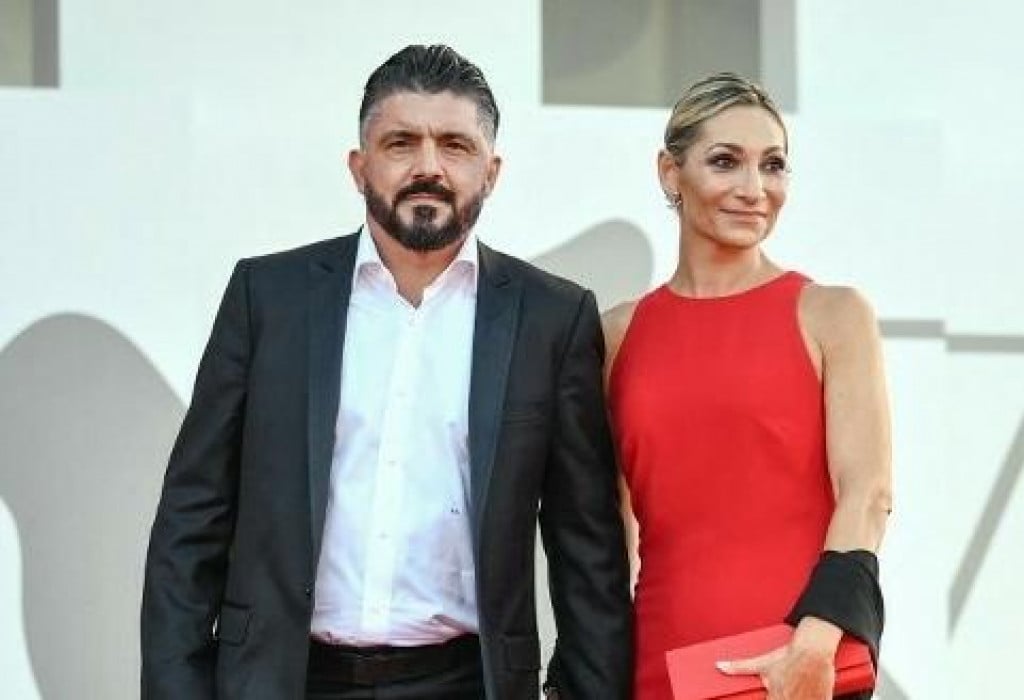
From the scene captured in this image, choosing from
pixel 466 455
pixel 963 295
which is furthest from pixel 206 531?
pixel 963 295

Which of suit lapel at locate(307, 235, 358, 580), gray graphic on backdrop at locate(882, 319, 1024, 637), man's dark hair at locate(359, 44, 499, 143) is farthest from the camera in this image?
gray graphic on backdrop at locate(882, 319, 1024, 637)

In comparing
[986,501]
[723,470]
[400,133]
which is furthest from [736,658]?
[986,501]

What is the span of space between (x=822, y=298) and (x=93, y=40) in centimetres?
212

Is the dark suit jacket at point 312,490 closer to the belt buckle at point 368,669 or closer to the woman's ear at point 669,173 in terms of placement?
the belt buckle at point 368,669

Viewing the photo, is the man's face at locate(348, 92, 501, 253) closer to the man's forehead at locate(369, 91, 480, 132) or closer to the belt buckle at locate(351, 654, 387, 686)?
the man's forehead at locate(369, 91, 480, 132)

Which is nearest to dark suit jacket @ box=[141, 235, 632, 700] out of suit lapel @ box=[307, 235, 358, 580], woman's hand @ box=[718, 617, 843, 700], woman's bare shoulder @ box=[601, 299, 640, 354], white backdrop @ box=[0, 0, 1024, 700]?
suit lapel @ box=[307, 235, 358, 580]

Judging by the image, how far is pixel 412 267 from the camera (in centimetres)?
265

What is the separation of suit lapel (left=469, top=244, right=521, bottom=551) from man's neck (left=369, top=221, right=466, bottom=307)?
7 centimetres

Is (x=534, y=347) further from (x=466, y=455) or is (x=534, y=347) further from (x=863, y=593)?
(x=863, y=593)

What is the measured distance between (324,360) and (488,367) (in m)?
0.24

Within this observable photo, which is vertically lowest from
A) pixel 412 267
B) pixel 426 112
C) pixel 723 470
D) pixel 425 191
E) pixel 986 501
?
pixel 986 501

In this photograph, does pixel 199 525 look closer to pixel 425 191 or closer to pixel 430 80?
pixel 425 191

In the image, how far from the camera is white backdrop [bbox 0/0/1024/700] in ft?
12.3

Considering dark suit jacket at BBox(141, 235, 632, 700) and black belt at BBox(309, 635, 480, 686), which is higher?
dark suit jacket at BBox(141, 235, 632, 700)
